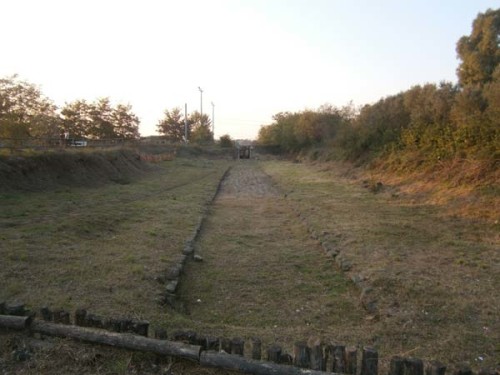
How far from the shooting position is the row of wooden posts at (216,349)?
325cm

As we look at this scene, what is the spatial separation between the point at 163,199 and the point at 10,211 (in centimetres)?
525

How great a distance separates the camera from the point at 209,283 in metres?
6.61

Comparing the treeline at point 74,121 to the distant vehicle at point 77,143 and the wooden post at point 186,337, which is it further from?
the wooden post at point 186,337

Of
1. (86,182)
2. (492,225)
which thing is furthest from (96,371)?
(86,182)

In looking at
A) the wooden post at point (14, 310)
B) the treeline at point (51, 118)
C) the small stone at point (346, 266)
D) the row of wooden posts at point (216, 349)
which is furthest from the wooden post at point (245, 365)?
the treeline at point (51, 118)

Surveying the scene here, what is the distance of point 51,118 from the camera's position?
86.7 ft

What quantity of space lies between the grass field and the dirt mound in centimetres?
175

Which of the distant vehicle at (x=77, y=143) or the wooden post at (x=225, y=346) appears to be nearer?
the wooden post at (x=225, y=346)

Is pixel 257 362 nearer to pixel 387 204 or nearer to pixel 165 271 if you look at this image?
pixel 165 271

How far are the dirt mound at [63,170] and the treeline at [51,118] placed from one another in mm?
4541

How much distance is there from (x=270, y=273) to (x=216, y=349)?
3.60 metres

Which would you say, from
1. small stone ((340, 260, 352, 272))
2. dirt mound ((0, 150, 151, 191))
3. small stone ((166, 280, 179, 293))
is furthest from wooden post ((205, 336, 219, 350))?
dirt mound ((0, 150, 151, 191))

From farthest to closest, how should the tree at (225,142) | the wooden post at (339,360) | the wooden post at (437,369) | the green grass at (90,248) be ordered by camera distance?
the tree at (225,142)
the green grass at (90,248)
the wooden post at (339,360)
the wooden post at (437,369)

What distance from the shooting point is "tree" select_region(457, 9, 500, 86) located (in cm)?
2436
